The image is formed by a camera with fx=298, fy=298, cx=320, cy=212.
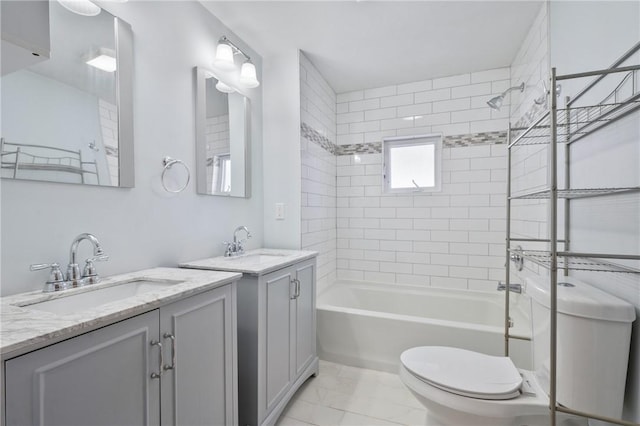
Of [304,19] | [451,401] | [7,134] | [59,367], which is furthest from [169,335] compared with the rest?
[304,19]

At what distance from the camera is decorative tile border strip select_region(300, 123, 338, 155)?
8.23 ft

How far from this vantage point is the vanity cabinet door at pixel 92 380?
25.7 inches

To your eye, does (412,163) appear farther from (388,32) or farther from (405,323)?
(405,323)

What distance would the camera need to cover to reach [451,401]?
48.5 inches

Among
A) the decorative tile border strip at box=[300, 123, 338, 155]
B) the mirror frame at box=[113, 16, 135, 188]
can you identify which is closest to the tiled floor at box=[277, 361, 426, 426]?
the mirror frame at box=[113, 16, 135, 188]

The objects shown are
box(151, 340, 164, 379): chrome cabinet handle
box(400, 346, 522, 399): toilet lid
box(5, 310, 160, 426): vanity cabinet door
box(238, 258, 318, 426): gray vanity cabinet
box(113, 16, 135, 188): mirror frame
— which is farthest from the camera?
box(238, 258, 318, 426): gray vanity cabinet

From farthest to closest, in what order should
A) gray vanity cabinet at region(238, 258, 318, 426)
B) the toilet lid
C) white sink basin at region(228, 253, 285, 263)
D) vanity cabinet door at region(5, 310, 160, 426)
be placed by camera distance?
white sink basin at region(228, 253, 285, 263) < gray vanity cabinet at region(238, 258, 318, 426) < the toilet lid < vanity cabinet door at region(5, 310, 160, 426)

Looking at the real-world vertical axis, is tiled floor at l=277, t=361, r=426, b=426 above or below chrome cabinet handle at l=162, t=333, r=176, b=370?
below

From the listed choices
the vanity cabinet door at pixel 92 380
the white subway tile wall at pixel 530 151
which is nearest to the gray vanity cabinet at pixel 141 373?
the vanity cabinet door at pixel 92 380

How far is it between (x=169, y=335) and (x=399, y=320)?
1.65m

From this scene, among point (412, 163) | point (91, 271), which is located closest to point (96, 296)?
point (91, 271)

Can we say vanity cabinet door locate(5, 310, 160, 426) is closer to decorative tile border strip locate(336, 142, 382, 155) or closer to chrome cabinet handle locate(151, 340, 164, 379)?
chrome cabinet handle locate(151, 340, 164, 379)

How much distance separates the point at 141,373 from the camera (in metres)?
0.92

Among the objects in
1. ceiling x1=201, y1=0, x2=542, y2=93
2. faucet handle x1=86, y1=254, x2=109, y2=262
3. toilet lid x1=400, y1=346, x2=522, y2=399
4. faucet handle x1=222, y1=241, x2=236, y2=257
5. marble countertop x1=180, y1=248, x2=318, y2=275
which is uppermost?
ceiling x1=201, y1=0, x2=542, y2=93
